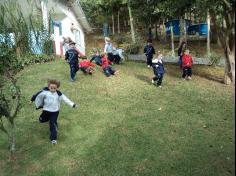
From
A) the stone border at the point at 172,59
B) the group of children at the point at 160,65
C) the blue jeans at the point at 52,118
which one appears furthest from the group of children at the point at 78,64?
the blue jeans at the point at 52,118

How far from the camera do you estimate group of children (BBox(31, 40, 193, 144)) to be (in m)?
11.3

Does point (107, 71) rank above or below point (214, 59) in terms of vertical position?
below

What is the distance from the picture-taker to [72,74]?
19203 millimetres

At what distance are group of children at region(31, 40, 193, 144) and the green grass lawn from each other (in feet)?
2.12

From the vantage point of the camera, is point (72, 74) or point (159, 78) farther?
point (72, 74)

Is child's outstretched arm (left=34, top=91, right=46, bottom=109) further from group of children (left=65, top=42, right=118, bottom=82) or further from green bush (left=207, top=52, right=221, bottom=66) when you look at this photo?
green bush (left=207, top=52, right=221, bottom=66)

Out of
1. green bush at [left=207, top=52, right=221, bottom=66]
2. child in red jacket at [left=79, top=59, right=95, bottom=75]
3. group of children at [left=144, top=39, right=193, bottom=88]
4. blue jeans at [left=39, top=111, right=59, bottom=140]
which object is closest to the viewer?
blue jeans at [left=39, top=111, right=59, bottom=140]

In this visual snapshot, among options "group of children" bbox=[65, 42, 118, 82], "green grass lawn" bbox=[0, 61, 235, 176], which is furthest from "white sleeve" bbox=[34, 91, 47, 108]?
"group of children" bbox=[65, 42, 118, 82]

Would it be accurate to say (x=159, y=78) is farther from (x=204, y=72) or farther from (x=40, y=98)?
(x=40, y=98)

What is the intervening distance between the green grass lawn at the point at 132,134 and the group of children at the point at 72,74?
25.4 inches

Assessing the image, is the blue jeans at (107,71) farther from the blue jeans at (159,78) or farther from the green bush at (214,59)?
the green bush at (214,59)

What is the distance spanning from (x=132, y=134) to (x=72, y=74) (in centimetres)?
740

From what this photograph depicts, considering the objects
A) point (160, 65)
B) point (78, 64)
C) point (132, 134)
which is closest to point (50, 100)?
point (132, 134)

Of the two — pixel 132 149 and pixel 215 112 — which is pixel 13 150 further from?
pixel 215 112
